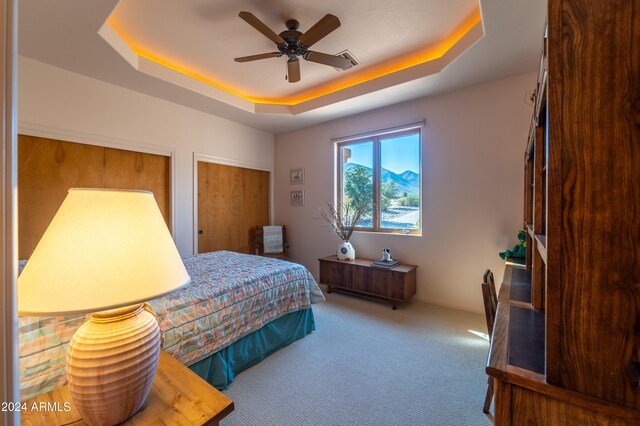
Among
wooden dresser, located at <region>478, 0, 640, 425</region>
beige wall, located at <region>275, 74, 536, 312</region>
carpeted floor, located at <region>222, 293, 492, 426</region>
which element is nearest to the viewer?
wooden dresser, located at <region>478, 0, 640, 425</region>

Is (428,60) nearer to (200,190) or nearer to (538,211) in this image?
(538,211)

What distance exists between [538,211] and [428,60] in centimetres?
210

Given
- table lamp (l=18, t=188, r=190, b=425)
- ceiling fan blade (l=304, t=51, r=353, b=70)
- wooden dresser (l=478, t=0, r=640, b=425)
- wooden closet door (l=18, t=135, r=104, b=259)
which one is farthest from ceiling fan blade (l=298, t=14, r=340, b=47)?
wooden closet door (l=18, t=135, r=104, b=259)

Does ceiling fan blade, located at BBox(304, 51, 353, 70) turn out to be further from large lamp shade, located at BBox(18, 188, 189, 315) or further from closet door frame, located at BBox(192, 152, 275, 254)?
closet door frame, located at BBox(192, 152, 275, 254)

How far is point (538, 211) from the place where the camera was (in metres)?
1.33

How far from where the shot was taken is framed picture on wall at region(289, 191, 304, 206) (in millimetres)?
4391

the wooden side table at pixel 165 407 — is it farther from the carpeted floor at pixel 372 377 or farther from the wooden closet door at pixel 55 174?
the wooden closet door at pixel 55 174

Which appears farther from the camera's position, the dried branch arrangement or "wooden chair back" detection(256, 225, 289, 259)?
"wooden chair back" detection(256, 225, 289, 259)

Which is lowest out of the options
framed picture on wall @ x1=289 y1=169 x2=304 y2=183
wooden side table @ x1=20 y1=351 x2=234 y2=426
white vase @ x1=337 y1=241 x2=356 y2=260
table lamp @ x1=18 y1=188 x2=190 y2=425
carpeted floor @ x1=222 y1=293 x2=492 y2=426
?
carpeted floor @ x1=222 y1=293 x2=492 y2=426

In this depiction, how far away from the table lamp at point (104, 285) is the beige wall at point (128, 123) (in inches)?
102

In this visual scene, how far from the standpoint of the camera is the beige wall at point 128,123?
2.36m

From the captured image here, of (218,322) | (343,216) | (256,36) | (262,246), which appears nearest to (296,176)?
(343,216)

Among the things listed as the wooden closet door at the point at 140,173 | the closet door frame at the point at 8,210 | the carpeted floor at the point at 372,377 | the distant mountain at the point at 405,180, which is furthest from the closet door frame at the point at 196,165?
the closet door frame at the point at 8,210

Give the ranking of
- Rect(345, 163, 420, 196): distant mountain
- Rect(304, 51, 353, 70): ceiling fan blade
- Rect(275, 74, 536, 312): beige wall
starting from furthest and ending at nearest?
Rect(345, 163, 420, 196): distant mountain < Rect(275, 74, 536, 312): beige wall < Rect(304, 51, 353, 70): ceiling fan blade
